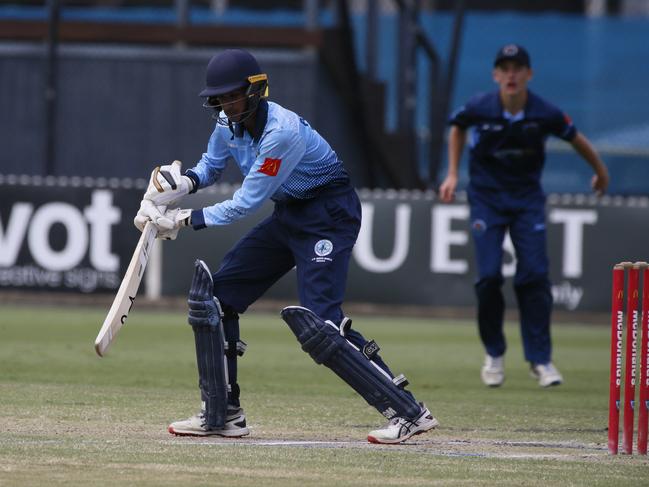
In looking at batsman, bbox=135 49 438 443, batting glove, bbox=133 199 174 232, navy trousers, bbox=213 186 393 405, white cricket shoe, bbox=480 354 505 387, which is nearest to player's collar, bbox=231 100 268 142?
batsman, bbox=135 49 438 443

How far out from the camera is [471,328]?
46.9ft

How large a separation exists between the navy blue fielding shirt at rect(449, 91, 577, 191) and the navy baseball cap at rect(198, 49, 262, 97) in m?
3.45

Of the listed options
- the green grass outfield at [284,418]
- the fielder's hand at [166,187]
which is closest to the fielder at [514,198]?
the green grass outfield at [284,418]

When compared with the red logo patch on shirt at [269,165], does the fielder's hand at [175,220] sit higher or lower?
lower

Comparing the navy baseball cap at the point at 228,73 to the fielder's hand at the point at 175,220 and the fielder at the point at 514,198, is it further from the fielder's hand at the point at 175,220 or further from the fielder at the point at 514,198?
the fielder at the point at 514,198

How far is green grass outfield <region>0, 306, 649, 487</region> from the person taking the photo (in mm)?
5855

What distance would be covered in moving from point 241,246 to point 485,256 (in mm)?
2970

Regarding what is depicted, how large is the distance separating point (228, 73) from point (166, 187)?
608 millimetres

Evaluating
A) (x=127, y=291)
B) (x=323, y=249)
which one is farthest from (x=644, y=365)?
(x=127, y=291)

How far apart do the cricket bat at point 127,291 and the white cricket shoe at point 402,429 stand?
1.29 meters

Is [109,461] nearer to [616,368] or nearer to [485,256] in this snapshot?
[616,368]

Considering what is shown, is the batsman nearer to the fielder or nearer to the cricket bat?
the cricket bat

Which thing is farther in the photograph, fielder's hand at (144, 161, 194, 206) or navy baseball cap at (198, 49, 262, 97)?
fielder's hand at (144, 161, 194, 206)

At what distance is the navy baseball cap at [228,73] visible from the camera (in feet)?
22.0
